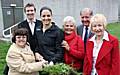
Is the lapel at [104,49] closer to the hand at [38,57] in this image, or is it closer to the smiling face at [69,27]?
the smiling face at [69,27]

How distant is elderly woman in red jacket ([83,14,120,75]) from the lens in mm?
4434

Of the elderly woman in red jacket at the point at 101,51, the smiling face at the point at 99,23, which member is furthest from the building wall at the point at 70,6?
the smiling face at the point at 99,23

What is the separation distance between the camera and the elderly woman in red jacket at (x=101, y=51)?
4.43 meters

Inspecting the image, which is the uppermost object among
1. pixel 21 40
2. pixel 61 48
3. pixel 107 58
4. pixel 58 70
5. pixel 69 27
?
pixel 69 27

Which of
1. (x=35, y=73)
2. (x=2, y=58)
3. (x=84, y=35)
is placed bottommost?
(x=2, y=58)

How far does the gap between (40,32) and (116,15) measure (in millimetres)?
30505

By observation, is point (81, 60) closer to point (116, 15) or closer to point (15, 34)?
point (15, 34)

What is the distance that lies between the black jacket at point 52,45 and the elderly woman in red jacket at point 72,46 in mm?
102

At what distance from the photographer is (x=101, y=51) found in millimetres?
4508

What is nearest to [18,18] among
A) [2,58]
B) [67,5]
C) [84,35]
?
[67,5]

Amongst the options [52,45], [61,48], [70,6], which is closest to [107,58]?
[61,48]

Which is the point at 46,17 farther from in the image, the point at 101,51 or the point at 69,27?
the point at 101,51

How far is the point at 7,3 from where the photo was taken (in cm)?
1819

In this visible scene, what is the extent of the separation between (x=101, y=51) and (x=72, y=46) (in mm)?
502
